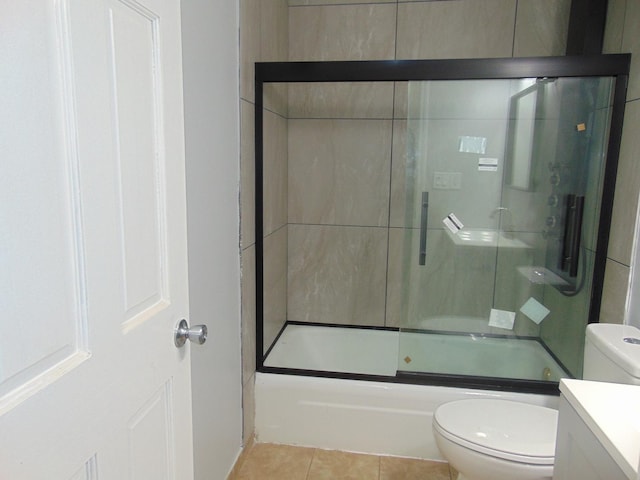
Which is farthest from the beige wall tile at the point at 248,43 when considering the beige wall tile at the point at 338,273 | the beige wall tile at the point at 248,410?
the beige wall tile at the point at 248,410

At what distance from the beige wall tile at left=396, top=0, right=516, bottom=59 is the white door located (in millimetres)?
2075

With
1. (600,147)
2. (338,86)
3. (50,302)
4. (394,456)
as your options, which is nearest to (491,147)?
(600,147)

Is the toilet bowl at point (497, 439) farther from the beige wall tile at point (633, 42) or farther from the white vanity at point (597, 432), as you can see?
the beige wall tile at point (633, 42)

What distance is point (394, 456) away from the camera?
6.95 feet

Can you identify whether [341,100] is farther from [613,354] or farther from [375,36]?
[613,354]

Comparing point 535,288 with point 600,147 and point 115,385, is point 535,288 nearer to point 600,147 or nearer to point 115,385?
Answer: point 600,147

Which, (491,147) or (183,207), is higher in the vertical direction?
(491,147)

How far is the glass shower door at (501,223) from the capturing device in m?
2.07

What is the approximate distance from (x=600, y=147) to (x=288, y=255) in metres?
1.81

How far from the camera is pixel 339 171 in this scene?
2.84 metres

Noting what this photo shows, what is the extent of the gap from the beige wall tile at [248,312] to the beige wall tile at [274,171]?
1.05 ft

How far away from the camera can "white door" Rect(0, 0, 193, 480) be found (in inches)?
20.8

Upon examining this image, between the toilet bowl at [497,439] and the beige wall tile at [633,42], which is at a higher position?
the beige wall tile at [633,42]

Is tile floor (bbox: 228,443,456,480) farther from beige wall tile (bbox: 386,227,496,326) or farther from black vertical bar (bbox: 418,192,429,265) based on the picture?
black vertical bar (bbox: 418,192,429,265)
